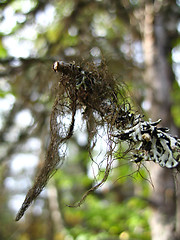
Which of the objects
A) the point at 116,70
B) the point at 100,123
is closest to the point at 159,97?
the point at 116,70

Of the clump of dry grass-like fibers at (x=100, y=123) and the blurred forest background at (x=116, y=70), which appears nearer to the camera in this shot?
the clump of dry grass-like fibers at (x=100, y=123)

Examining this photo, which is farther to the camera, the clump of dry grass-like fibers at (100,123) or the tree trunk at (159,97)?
the tree trunk at (159,97)

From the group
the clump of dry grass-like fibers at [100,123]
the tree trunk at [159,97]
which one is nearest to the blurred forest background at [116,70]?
the tree trunk at [159,97]

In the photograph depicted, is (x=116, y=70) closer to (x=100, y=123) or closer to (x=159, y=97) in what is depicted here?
(x=159, y=97)

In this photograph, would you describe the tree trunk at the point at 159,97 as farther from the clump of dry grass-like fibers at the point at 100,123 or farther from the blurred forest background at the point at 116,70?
the clump of dry grass-like fibers at the point at 100,123

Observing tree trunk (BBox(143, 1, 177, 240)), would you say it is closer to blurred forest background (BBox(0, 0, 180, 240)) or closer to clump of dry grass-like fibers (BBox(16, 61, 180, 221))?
blurred forest background (BBox(0, 0, 180, 240))

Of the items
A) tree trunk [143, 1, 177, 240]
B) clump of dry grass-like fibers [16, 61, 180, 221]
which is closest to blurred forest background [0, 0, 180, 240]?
tree trunk [143, 1, 177, 240]
